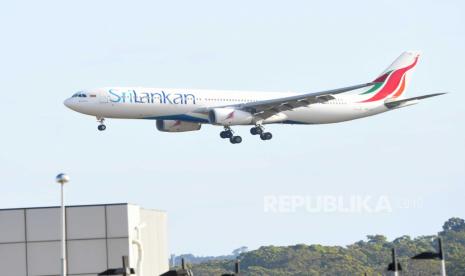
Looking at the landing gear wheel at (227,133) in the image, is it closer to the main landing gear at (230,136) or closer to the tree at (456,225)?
the main landing gear at (230,136)

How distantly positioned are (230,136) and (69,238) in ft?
142

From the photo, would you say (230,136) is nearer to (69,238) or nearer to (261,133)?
(261,133)

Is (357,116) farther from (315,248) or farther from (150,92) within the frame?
(315,248)

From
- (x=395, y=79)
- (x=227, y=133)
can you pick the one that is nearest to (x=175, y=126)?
(x=227, y=133)

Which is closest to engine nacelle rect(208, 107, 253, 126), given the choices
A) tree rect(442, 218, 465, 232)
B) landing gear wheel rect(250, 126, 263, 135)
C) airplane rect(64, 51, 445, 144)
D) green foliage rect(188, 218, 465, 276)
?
airplane rect(64, 51, 445, 144)

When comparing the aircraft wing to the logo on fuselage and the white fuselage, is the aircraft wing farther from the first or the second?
the logo on fuselage

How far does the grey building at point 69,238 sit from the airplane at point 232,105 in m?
35.2

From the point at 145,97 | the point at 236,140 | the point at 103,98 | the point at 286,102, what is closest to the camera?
the point at 103,98

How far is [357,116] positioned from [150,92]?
21804 mm

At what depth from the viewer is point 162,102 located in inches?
3585

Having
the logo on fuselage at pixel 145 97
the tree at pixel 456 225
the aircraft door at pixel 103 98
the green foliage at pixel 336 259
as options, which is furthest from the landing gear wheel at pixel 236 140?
the tree at pixel 456 225

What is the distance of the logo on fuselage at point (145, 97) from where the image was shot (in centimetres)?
8989

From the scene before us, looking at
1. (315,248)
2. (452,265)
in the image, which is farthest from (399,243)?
(452,265)

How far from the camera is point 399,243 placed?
183125 mm
